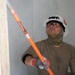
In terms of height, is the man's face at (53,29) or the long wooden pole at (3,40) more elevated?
the man's face at (53,29)

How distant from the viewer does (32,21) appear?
2.12 metres

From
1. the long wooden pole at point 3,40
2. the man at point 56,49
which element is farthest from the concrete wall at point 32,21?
the long wooden pole at point 3,40

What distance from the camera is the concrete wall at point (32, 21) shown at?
1597 millimetres

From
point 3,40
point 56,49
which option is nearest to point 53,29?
point 56,49

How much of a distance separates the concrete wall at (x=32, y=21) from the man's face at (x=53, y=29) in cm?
26

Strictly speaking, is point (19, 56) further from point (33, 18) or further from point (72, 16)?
point (72, 16)

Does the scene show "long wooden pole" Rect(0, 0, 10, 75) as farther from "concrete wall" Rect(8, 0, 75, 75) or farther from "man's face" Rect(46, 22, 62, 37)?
"man's face" Rect(46, 22, 62, 37)

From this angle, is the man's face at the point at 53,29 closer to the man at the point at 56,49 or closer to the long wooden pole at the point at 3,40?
the man at the point at 56,49

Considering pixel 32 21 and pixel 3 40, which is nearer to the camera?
pixel 3 40

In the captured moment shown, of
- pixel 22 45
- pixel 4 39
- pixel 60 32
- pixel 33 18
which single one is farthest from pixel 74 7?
pixel 4 39

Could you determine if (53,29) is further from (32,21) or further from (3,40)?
(3,40)

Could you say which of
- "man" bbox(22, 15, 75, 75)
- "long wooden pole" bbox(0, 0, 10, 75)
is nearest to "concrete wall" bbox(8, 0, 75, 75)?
"man" bbox(22, 15, 75, 75)

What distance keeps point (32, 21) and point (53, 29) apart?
538mm

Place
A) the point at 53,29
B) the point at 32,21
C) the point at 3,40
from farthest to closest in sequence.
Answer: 1. the point at 32,21
2. the point at 53,29
3. the point at 3,40
